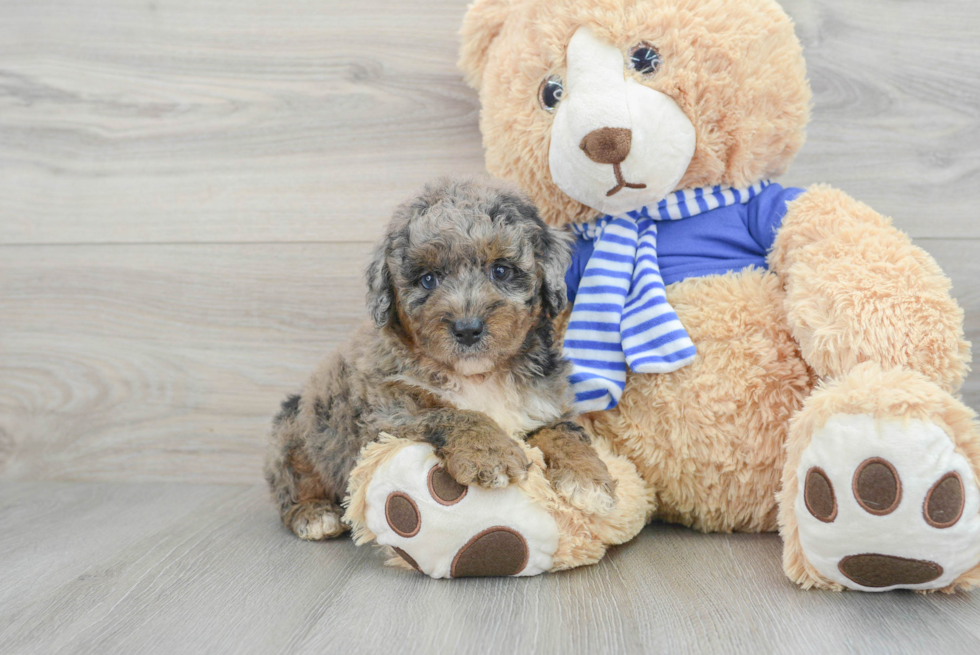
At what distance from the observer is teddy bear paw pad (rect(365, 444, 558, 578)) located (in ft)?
4.71

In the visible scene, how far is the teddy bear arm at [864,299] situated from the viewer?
1.47m

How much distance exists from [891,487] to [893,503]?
0.03m

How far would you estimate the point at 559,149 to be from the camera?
1.69m

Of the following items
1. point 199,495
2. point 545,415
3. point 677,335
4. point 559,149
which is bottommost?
point 199,495

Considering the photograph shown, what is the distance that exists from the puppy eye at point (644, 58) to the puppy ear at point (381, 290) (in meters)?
0.68

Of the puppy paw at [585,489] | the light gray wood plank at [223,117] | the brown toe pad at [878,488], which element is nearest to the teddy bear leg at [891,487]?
the brown toe pad at [878,488]

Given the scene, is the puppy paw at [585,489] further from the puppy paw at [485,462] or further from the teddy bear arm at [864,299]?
the teddy bear arm at [864,299]

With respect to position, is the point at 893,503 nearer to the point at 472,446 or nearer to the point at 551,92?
the point at 472,446

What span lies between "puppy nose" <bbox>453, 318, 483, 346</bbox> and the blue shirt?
570 mm

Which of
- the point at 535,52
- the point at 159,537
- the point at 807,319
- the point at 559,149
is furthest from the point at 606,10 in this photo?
the point at 159,537

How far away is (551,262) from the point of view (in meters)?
1.63

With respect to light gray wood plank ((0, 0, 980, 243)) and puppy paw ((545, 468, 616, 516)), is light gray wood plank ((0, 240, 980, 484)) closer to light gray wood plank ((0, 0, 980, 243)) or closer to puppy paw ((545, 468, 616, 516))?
light gray wood plank ((0, 0, 980, 243))

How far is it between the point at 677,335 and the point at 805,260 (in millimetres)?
329

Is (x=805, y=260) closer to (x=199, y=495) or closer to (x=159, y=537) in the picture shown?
(x=159, y=537)
